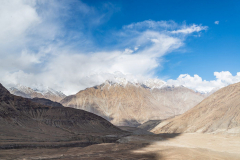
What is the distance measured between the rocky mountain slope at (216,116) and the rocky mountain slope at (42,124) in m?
45.6

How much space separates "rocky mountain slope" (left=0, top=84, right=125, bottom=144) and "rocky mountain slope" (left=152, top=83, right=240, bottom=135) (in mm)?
45560

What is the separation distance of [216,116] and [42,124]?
93641 millimetres

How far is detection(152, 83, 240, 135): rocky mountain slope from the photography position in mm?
102456

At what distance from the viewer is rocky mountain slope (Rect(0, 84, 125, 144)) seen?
7431 centimetres

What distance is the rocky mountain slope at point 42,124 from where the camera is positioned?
7431 centimetres

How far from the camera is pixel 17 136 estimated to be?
70562 millimetres

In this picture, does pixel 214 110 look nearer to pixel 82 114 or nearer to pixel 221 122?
pixel 221 122

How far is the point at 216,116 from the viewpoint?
114250mm

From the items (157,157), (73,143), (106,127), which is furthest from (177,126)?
(157,157)

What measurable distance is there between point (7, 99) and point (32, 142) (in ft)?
165

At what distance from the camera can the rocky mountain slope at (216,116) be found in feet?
336

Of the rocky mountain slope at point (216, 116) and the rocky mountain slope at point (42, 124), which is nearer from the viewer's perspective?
the rocky mountain slope at point (42, 124)

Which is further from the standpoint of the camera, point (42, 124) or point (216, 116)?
point (216, 116)

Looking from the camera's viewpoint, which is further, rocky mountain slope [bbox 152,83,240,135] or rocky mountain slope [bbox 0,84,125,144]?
rocky mountain slope [bbox 152,83,240,135]
